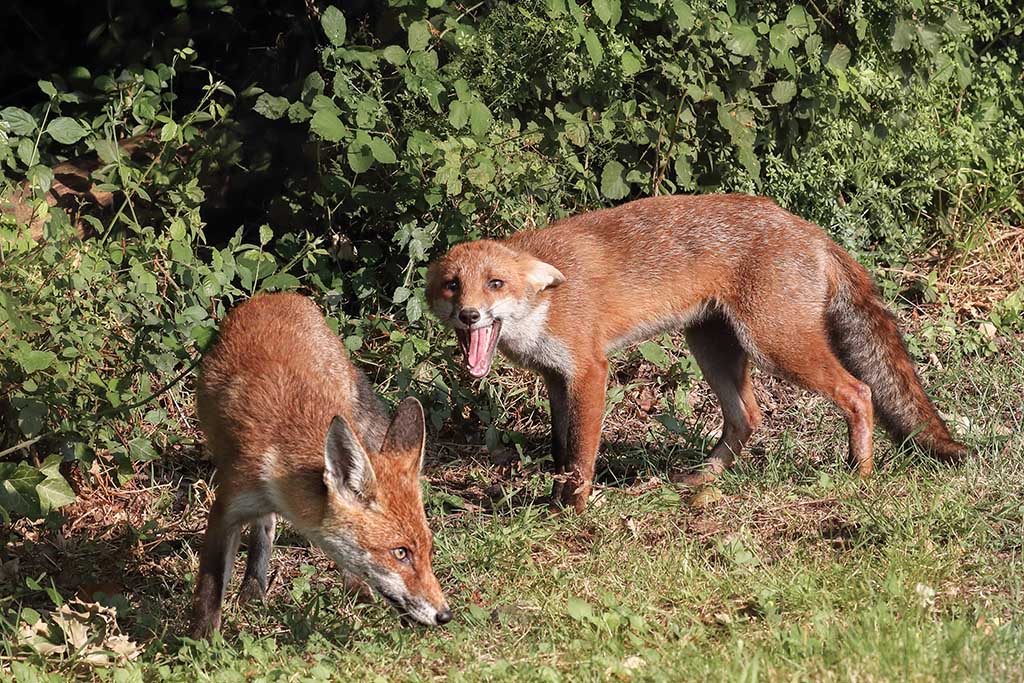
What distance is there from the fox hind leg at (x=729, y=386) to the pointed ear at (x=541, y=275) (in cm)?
92

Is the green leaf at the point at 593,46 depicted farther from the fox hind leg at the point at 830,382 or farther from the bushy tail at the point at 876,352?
the fox hind leg at the point at 830,382

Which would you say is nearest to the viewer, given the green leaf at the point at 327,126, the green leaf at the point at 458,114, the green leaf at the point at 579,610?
the green leaf at the point at 579,610

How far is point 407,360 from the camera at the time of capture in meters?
6.55

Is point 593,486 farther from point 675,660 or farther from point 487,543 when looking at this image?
point 675,660

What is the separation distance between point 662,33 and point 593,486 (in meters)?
2.99

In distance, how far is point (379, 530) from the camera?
4562mm

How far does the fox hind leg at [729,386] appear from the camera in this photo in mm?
6570

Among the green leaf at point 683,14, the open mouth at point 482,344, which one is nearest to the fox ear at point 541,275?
the open mouth at point 482,344

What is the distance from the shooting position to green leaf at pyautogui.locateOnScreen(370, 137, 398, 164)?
6.45 metres

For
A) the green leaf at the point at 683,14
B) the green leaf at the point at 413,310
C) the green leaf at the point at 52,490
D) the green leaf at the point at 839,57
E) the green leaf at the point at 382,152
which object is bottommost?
the green leaf at the point at 52,490

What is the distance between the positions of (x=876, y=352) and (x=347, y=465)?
302 cm

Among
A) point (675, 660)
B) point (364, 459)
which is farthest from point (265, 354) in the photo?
point (675, 660)

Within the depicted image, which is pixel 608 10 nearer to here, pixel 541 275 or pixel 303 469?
pixel 541 275

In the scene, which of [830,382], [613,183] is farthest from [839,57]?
[830,382]
